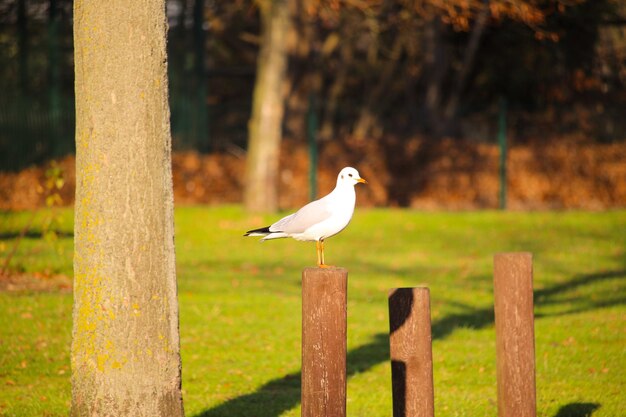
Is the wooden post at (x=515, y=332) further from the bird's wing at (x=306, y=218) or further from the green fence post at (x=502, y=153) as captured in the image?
the green fence post at (x=502, y=153)

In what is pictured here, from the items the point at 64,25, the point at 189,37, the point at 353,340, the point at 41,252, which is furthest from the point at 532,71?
the point at 353,340

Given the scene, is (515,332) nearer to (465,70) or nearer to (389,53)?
(389,53)

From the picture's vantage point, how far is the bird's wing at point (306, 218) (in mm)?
5636

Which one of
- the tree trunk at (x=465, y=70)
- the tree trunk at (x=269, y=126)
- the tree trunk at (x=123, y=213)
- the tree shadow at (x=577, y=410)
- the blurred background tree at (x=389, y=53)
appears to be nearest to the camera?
the tree trunk at (x=123, y=213)

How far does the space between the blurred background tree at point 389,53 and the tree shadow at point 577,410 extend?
10.5 metres

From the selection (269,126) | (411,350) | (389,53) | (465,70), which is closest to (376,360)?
(411,350)

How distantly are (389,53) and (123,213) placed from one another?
22619mm

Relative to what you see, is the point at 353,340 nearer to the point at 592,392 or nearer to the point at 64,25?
the point at 592,392

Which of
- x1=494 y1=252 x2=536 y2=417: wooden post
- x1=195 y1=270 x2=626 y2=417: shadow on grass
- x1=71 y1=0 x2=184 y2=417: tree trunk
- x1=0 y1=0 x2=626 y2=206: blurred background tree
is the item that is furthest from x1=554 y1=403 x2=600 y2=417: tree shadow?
x1=0 y1=0 x2=626 y2=206: blurred background tree

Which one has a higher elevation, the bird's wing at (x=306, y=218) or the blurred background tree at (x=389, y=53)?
the blurred background tree at (x=389, y=53)

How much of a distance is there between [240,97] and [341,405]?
1343 inches

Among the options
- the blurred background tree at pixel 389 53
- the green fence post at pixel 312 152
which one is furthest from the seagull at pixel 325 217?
the green fence post at pixel 312 152

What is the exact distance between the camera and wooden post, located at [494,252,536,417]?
5453 mm

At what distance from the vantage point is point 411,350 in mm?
5156
